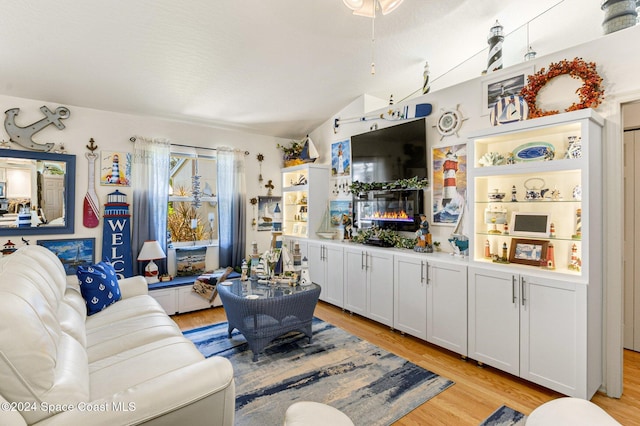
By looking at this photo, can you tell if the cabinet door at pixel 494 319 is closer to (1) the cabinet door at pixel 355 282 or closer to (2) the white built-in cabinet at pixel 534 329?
(2) the white built-in cabinet at pixel 534 329

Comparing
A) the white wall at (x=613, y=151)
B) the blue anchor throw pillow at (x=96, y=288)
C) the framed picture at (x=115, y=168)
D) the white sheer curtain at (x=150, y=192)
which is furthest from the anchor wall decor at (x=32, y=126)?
the white wall at (x=613, y=151)

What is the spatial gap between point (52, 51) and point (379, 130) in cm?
350

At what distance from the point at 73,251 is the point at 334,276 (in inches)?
130

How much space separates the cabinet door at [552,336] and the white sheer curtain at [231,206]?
12.4ft

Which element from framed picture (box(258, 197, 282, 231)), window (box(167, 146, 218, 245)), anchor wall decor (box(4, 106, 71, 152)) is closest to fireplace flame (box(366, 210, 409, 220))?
framed picture (box(258, 197, 282, 231))

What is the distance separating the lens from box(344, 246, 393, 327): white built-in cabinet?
345 centimetres

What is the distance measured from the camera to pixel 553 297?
222 cm

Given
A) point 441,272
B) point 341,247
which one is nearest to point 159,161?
point 341,247

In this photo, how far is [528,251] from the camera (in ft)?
8.27

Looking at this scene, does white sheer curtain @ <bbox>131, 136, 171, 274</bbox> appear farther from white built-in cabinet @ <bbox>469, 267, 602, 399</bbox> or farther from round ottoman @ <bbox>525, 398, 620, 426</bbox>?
round ottoman @ <bbox>525, 398, 620, 426</bbox>

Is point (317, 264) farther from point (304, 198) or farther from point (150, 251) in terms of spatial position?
point (150, 251)

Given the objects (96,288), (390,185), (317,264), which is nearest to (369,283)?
(317,264)

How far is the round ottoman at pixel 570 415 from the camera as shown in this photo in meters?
1.13

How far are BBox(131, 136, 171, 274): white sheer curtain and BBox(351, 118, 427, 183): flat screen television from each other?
2.72 meters
